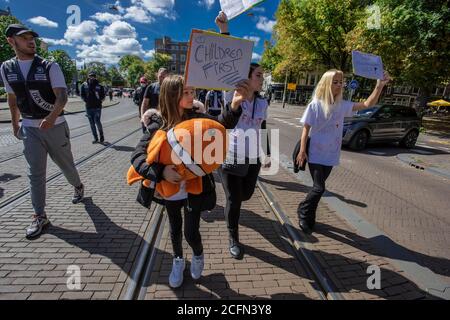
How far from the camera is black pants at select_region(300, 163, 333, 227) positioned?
11.0ft

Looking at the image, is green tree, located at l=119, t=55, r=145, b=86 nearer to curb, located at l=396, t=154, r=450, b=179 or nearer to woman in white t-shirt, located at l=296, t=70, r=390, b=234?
curb, located at l=396, t=154, r=450, b=179

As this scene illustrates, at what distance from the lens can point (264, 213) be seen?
13.4 feet

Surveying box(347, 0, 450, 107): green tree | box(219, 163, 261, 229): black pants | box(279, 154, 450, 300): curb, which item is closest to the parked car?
box(347, 0, 450, 107): green tree

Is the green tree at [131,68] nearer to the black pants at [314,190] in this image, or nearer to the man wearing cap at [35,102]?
the man wearing cap at [35,102]

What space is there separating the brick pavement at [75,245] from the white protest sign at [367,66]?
126 inches

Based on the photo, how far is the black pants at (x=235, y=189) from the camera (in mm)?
2854

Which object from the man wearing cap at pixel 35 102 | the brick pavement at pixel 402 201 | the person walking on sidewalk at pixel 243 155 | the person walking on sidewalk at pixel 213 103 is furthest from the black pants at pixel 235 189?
the person walking on sidewalk at pixel 213 103

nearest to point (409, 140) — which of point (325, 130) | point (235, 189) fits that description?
point (325, 130)

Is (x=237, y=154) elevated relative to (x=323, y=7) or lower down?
lower down

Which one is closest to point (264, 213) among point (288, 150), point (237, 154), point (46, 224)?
point (237, 154)

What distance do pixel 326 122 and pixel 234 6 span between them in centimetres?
171

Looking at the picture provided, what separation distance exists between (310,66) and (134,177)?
1297 inches

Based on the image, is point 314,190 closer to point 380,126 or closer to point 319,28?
point 380,126
